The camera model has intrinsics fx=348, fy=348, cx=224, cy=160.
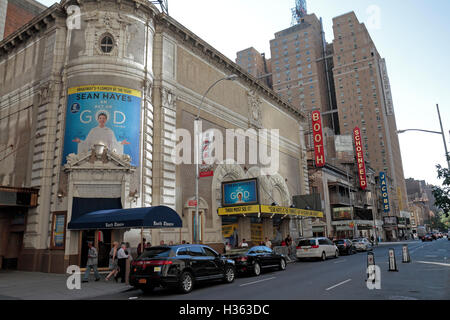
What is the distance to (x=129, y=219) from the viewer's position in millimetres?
16609

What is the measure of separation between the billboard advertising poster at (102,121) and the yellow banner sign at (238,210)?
8.56 meters

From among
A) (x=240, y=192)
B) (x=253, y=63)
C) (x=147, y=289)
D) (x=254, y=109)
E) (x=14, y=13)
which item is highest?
(x=253, y=63)

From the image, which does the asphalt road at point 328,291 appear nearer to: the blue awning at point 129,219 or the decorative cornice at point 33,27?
the blue awning at point 129,219

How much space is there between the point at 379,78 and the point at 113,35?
99.1 meters

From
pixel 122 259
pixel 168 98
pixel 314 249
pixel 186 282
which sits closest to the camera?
pixel 186 282

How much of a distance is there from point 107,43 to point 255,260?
16593mm

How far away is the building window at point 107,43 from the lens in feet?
74.5

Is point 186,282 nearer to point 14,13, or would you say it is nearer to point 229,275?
point 229,275

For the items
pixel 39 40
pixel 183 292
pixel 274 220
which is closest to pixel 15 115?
pixel 39 40

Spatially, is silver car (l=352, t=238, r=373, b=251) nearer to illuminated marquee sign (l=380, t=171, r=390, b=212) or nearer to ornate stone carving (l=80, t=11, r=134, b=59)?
ornate stone carving (l=80, t=11, r=134, b=59)

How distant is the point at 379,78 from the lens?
104 m

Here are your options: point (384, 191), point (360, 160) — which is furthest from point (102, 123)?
point (384, 191)

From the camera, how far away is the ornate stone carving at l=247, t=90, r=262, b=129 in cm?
3494
